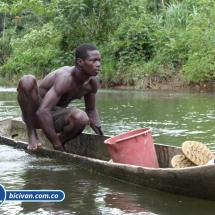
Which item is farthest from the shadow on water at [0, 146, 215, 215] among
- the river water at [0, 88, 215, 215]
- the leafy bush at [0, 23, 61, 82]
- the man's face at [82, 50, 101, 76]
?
the leafy bush at [0, 23, 61, 82]

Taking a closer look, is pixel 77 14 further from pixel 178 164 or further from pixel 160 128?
pixel 178 164

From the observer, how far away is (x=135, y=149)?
5133 millimetres

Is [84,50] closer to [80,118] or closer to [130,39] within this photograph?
[80,118]

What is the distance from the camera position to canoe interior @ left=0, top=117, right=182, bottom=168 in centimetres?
544

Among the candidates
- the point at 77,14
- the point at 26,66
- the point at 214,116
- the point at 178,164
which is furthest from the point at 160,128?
the point at 26,66

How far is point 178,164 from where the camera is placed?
477cm

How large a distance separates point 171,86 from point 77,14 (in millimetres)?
5553

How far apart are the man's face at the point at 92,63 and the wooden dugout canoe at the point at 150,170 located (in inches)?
37.3

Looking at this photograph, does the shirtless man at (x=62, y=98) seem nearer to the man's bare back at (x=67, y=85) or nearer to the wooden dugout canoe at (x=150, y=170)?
the man's bare back at (x=67, y=85)

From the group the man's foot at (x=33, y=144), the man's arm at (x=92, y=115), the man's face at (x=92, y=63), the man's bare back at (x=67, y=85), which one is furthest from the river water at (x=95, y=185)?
the man's face at (x=92, y=63)

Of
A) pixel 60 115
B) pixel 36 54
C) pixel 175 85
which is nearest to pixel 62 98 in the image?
pixel 60 115

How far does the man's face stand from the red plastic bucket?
0.95 metres

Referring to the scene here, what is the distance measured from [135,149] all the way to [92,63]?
3.90 feet

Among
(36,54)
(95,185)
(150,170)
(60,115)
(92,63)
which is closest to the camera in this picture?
(150,170)
